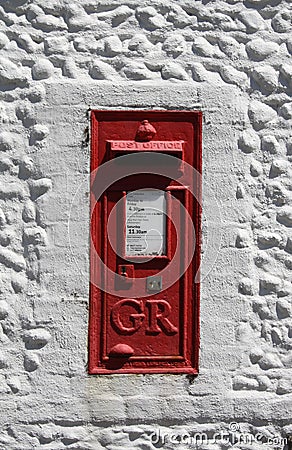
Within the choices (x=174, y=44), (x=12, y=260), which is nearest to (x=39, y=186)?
(x=12, y=260)

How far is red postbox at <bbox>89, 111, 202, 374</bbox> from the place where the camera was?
152 inches

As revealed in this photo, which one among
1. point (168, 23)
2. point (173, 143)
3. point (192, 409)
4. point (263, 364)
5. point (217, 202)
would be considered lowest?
point (192, 409)

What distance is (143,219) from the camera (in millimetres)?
3893

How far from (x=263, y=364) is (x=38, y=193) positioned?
5.03ft

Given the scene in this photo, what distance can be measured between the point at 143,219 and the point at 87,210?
11.9 inches

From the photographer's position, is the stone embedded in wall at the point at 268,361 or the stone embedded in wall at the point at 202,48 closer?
the stone embedded in wall at the point at 202,48

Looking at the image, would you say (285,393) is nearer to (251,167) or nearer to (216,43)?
(251,167)

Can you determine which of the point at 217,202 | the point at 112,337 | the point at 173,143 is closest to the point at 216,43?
the point at 173,143

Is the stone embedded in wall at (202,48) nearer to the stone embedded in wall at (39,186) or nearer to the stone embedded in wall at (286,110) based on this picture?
the stone embedded in wall at (286,110)

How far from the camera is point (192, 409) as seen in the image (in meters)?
4.00

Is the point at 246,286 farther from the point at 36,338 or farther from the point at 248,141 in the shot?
the point at 36,338

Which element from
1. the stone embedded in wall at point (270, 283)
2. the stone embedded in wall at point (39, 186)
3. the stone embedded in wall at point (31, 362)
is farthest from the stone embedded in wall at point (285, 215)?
the stone embedded in wall at point (31, 362)

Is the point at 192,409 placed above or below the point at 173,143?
below

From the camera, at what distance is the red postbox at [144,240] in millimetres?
3873
